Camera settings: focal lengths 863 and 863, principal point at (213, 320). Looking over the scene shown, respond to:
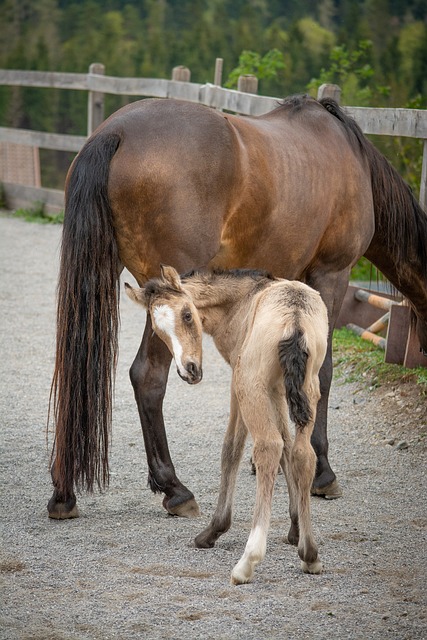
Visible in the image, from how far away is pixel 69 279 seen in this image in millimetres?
3963

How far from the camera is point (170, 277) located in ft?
11.6

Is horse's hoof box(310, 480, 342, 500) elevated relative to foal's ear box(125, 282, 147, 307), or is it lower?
lower

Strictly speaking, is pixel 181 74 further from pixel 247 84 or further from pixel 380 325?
pixel 380 325

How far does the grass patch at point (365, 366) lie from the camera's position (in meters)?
6.07

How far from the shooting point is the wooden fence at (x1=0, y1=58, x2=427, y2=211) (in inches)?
259

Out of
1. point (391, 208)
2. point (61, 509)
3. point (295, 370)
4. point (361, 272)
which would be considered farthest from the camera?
point (361, 272)

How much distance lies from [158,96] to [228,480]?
8090 mm

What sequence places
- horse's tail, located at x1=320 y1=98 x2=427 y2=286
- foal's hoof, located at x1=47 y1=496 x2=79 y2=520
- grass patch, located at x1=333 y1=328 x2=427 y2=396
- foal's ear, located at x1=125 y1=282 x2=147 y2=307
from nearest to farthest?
foal's ear, located at x1=125 y1=282 x2=147 y2=307 → foal's hoof, located at x1=47 y1=496 x2=79 y2=520 → horse's tail, located at x1=320 y1=98 x2=427 y2=286 → grass patch, located at x1=333 y1=328 x2=427 y2=396

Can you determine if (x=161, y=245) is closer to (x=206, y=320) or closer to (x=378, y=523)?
(x=206, y=320)

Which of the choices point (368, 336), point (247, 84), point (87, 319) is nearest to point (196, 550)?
point (87, 319)

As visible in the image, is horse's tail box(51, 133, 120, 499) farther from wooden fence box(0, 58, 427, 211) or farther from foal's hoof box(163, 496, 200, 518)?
wooden fence box(0, 58, 427, 211)

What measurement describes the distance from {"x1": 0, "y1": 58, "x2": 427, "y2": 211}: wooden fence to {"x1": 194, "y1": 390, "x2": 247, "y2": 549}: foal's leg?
313 centimetres

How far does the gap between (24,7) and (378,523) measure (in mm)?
28046

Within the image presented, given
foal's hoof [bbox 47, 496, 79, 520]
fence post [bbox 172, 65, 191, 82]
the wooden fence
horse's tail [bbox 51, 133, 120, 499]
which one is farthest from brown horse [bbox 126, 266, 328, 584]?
fence post [bbox 172, 65, 191, 82]
